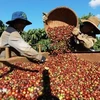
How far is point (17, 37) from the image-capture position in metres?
6.02

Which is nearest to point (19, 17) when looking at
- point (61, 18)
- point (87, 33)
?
point (61, 18)

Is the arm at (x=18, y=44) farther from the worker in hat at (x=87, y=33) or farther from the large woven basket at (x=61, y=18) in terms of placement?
the large woven basket at (x=61, y=18)

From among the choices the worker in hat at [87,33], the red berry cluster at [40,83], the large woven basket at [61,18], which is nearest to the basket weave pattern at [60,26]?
the large woven basket at [61,18]

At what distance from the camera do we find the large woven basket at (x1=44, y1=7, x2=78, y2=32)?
32.7ft

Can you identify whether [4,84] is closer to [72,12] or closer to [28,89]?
[28,89]

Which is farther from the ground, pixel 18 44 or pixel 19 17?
pixel 19 17

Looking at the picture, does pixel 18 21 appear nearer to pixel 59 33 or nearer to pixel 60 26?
pixel 59 33

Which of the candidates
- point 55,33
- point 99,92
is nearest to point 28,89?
point 99,92

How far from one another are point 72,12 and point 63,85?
582 centimetres

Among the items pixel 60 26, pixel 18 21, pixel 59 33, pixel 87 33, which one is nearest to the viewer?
pixel 18 21

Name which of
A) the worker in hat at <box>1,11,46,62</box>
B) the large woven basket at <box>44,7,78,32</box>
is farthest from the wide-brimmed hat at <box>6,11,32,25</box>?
the large woven basket at <box>44,7,78,32</box>

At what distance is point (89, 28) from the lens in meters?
10.4

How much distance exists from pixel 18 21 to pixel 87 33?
5.03 meters

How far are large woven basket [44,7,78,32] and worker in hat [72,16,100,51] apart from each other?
451 mm
